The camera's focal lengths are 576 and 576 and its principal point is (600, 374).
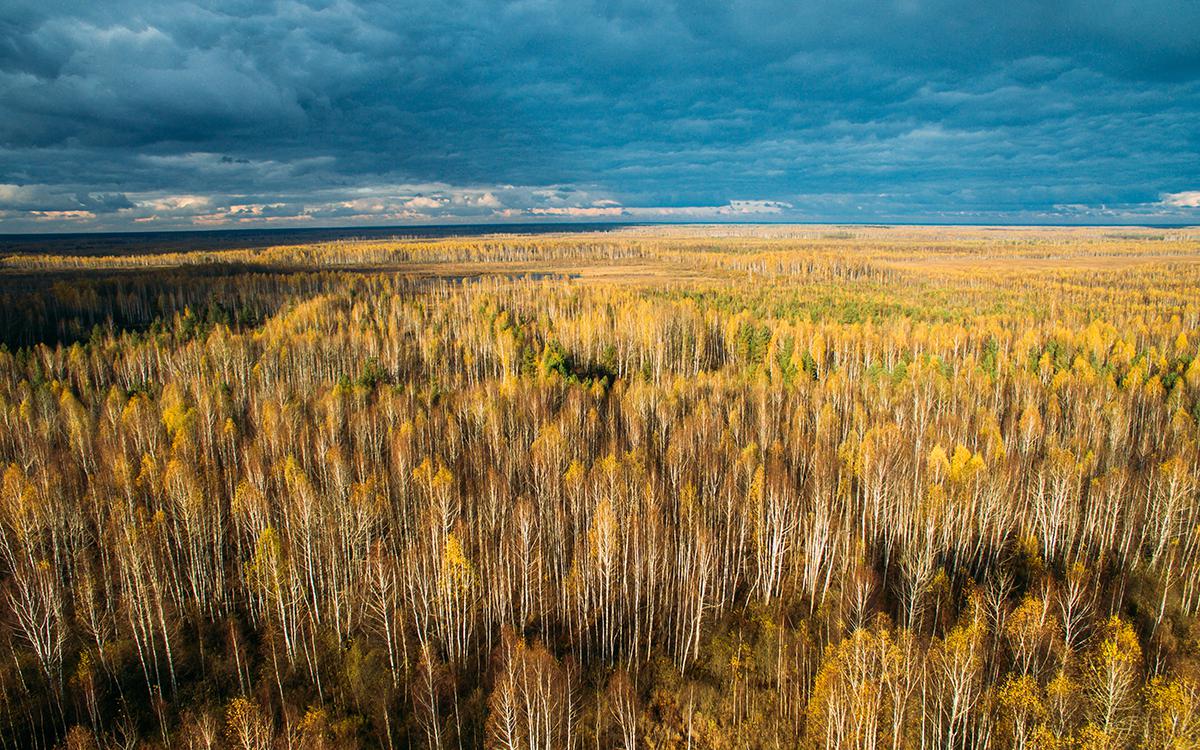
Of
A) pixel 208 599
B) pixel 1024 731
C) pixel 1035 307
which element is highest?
pixel 1035 307

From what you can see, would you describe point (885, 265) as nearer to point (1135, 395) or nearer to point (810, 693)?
point (1135, 395)

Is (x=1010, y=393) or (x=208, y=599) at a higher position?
(x=1010, y=393)

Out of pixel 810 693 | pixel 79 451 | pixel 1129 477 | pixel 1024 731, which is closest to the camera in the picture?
pixel 1024 731

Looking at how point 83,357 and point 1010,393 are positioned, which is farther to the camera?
point 83,357

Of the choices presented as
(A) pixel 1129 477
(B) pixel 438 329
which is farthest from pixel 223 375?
(A) pixel 1129 477

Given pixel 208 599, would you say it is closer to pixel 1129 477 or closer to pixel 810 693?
pixel 810 693

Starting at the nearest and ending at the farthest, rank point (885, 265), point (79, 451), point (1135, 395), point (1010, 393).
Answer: point (79, 451)
point (1135, 395)
point (1010, 393)
point (885, 265)
